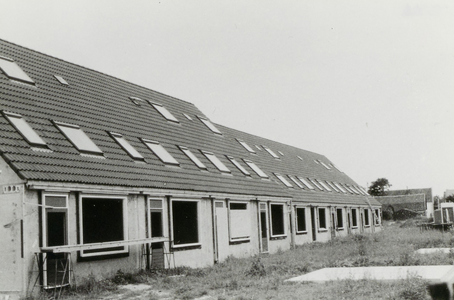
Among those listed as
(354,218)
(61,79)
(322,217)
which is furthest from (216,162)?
(354,218)

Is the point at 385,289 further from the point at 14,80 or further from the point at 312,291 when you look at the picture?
the point at 14,80

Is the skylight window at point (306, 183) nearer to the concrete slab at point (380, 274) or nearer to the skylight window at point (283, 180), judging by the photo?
the skylight window at point (283, 180)

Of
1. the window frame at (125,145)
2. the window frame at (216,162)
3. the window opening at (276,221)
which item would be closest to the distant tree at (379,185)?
the window opening at (276,221)

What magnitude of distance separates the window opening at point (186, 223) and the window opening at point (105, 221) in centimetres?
246

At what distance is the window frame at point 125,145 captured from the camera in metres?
16.3

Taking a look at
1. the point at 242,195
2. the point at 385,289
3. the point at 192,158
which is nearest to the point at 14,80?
the point at 192,158

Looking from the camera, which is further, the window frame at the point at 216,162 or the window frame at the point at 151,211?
the window frame at the point at 216,162

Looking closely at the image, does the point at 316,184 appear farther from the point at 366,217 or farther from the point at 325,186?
the point at 366,217

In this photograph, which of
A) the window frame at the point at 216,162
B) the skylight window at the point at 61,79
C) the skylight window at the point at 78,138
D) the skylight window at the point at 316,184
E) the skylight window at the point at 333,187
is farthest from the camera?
the skylight window at the point at 333,187

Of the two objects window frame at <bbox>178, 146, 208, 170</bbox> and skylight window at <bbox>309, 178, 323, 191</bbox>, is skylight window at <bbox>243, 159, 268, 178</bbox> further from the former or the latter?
skylight window at <bbox>309, 178, 323, 191</bbox>

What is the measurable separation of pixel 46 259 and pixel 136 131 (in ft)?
24.2

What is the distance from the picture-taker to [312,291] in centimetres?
1034

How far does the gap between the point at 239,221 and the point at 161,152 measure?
15.5ft

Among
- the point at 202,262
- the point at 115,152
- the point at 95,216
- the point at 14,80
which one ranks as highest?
the point at 14,80
